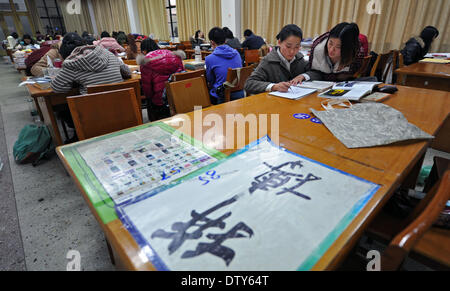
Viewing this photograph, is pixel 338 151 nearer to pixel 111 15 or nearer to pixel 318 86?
pixel 318 86

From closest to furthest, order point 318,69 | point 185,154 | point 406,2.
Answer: point 185,154 < point 318,69 < point 406,2

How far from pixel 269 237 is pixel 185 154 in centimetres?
40

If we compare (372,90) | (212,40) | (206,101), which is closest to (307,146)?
(372,90)

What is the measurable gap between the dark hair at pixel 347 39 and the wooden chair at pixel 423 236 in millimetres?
1210

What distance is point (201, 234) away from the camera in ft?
1.55

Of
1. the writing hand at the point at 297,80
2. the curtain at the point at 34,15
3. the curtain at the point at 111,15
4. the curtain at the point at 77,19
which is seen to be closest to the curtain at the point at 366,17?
the writing hand at the point at 297,80

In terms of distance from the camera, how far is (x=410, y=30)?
156 inches

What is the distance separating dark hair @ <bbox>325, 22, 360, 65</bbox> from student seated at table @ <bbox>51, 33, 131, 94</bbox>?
1.74m

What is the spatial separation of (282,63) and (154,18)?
29.5 feet

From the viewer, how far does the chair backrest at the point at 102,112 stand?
109cm

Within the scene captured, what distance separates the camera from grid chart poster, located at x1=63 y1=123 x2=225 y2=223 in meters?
0.60

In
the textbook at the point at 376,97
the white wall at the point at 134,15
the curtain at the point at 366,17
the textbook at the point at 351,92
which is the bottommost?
the textbook at the point at 376,97

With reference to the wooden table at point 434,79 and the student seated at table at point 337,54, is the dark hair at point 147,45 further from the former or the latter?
the wooden table at point 434,79

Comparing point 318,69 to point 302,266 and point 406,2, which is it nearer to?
point 302,266
